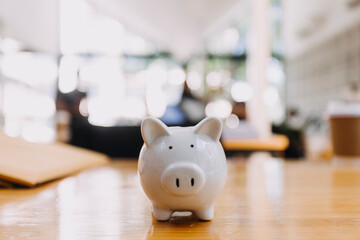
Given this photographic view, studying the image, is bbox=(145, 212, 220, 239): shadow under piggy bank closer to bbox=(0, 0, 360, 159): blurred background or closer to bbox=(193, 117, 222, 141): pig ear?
bbox=(193, 117, 222, 141): pig ear

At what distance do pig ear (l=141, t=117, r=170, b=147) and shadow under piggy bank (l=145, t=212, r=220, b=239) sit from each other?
3.5 inches

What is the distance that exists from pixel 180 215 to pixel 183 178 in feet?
0.29

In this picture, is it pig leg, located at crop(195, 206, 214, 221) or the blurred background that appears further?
the blurred background

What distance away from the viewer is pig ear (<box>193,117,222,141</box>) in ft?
1.22

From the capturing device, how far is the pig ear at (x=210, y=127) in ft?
1.22

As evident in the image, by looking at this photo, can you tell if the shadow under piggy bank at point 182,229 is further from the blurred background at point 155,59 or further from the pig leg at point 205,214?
the blurred background at point 155,59

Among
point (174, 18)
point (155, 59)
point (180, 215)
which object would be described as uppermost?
point (174, 18)

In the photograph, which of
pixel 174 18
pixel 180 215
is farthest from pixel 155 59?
pixel 180 215

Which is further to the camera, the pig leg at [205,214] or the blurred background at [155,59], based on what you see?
the blurred background at [155,59]

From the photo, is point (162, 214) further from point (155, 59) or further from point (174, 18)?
point (174, 18)

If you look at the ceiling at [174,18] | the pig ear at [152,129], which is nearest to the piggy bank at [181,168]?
the pig ear at [152,129]

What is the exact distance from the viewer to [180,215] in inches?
15.9

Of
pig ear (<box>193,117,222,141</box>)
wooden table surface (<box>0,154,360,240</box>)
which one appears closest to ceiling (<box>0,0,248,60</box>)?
wooden table surface (<box>0,154,360,240</box>)

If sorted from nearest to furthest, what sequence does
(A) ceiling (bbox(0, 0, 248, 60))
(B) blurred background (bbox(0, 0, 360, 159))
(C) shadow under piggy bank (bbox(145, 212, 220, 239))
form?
(C) shadow under piggy bank (bbox(145, 212, 220, 239)) → (B) blurred background (bbox(0, 0, 360, 159)) → (A) ceiling (bbox(0, 0, 248, 60))
